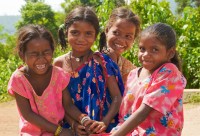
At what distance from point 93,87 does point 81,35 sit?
0.35 metres

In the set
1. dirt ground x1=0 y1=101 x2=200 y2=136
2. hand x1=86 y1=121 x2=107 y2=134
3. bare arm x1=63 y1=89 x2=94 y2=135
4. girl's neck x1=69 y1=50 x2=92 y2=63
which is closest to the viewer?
hand x1=86 y1=121 x2=107 y2=134

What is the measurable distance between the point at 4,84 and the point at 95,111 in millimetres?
6834

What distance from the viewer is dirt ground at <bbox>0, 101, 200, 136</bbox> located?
5.00 meters

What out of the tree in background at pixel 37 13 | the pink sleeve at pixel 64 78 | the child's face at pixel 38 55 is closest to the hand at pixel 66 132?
the pink sleeve at pixel 64 78

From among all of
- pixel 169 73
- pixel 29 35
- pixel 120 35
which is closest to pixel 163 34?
pixel 169 73

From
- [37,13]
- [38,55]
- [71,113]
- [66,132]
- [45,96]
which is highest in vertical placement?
[38,55]

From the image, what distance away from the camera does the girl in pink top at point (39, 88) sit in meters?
2.71

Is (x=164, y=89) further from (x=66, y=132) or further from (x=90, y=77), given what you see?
(x=66, y=132)

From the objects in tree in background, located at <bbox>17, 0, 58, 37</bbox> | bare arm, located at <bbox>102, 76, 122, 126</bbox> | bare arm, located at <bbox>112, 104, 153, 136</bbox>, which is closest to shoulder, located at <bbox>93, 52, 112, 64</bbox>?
bare arm, located at <bbox>102, 76, 122, 126</bbox>

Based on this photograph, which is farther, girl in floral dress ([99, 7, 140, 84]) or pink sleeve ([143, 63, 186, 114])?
girl in floral dress ([99, 7, 140, 84])

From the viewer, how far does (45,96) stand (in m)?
2.75

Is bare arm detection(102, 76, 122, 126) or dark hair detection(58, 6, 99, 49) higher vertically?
dark hair detection(58, 6, 99, 49)

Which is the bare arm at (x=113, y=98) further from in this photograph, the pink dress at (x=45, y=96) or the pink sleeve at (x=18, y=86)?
the pink sleeve at (x=18, y=86)

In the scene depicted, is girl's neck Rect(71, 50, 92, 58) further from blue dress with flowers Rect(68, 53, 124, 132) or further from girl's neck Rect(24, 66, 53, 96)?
girl's neck Rect(24, 66, 53, 96)
